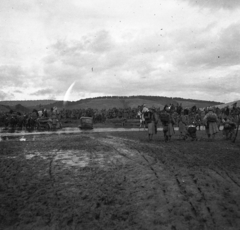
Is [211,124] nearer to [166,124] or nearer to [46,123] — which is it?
[166,124]

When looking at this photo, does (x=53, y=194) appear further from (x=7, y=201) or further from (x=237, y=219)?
(x=237, y=219)

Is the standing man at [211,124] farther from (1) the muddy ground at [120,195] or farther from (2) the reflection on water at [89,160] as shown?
(2) the reflection on water at [89,160]

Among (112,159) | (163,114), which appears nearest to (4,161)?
(112,159)

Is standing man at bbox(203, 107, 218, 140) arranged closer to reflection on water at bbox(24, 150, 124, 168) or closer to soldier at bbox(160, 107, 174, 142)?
soldier at bbox(160, 107, 174, 142)

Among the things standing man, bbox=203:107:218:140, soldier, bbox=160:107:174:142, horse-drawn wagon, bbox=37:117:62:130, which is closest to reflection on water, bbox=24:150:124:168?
soldier, bbox=160:107:174:142

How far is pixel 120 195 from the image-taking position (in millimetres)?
4426

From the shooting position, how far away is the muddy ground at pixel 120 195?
352 cm

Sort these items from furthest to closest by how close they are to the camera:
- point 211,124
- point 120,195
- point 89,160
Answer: point 211,124 < point 89,160 < point 120,195

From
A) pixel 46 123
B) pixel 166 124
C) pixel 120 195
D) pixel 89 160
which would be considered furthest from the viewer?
pixel 46 123

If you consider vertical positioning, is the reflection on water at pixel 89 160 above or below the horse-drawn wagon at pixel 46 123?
below

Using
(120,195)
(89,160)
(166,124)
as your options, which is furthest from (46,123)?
(120,195)

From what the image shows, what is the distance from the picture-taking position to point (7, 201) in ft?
14.0

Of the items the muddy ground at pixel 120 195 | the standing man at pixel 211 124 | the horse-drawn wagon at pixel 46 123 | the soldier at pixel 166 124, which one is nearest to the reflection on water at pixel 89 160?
the muddy ground at pixel 120 195

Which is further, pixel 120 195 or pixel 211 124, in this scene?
pixel 211 124
